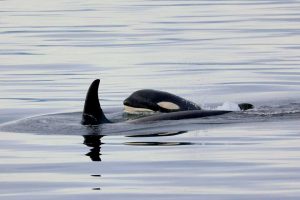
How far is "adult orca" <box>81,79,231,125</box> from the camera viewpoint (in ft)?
61.2

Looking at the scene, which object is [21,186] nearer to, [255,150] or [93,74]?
[255,150]

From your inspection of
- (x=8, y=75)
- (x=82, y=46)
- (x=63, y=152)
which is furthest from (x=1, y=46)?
(x=63, y=152)

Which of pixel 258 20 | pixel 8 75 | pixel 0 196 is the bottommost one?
pixel 0 196

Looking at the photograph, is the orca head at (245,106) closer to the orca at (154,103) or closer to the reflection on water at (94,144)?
the orca at (154,103)

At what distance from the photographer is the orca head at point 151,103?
66.8 ft

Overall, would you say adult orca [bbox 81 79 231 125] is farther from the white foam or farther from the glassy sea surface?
the white foam

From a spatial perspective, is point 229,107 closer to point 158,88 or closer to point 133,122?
point 133,122

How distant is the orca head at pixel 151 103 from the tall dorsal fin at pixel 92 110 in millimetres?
1517

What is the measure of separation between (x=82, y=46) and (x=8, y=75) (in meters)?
7.31

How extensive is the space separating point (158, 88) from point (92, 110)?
21.1 ft

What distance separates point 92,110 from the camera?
1883 cm

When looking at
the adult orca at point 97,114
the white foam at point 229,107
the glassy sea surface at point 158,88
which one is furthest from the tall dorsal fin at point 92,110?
the white foam at point 229,107

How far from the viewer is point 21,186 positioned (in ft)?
45.3

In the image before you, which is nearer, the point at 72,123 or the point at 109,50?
the point at 72,123
